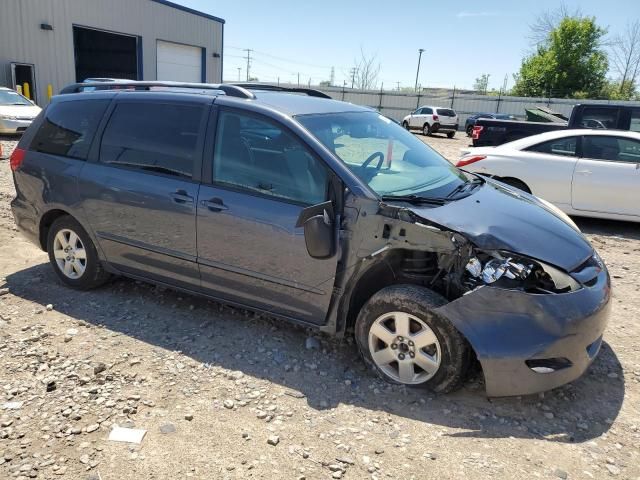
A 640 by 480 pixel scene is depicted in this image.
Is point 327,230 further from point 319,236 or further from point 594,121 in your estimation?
point 594,121

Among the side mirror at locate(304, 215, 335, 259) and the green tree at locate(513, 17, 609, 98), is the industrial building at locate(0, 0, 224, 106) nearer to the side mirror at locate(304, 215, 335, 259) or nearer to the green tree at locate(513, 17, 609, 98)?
the side mirror at locate(304, 215, 335, 259)

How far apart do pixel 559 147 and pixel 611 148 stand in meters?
0.67

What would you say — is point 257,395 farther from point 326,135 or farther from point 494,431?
point 326,135

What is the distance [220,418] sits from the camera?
287cm

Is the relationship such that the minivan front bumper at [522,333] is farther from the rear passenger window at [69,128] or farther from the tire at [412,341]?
the rear passenger window at [69,128]

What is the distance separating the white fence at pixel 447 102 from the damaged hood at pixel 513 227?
33378mm

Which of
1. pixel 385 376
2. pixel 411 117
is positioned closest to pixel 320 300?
pixel 385 376

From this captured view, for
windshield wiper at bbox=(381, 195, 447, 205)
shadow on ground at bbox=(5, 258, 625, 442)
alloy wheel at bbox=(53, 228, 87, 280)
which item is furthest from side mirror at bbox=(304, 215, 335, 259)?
alloy wheel at bbox=(53, 228, 87, 280)

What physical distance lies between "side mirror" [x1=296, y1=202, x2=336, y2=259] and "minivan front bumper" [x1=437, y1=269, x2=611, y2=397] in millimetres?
781

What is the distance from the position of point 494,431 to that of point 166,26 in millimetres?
25409

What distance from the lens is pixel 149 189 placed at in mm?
3805

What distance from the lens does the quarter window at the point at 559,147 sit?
726cm

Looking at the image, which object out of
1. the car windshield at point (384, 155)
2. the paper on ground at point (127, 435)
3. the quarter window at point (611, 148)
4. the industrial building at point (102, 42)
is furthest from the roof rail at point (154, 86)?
the industrial building at point (102, 42)

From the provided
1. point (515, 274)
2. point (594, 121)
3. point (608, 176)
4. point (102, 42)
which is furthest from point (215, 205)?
point (102, 42)
